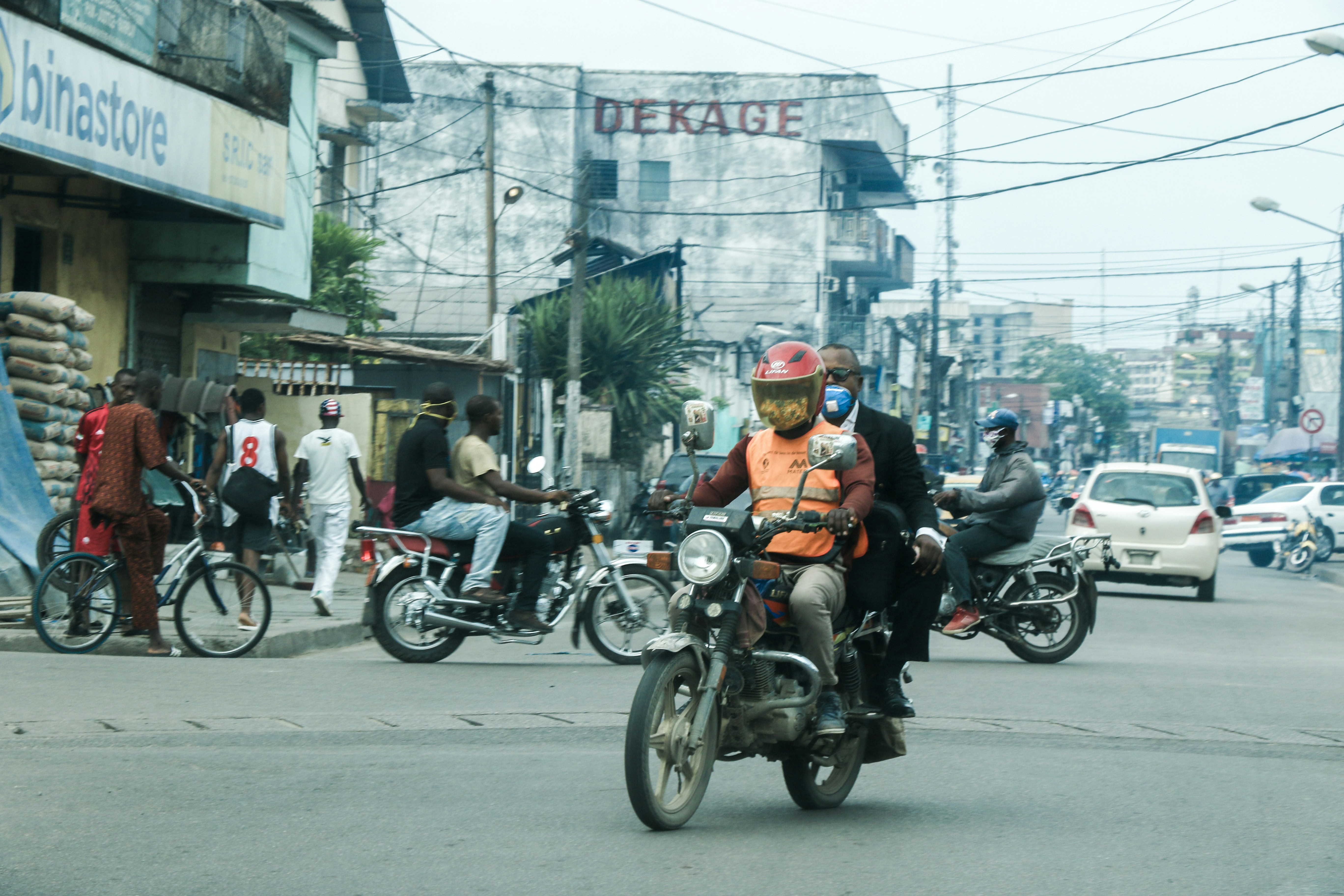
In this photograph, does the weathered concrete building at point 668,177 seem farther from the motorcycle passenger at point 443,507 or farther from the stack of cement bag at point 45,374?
the motorcycle passenger at point 443,507

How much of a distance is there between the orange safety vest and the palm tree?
74.2 feet

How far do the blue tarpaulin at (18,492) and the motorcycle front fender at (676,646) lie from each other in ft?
25.6

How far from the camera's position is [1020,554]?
1153 cm

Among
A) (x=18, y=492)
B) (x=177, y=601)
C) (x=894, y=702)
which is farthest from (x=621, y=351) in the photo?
(x=894, y=702)

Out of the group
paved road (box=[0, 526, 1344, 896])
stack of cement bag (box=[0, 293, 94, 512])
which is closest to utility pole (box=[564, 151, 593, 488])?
stack of cement bag (box=[0, 293, 94, 512])

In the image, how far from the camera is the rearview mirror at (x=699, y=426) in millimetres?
5496

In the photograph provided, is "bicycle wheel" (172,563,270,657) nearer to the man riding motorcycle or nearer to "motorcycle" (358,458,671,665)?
"motorcycle" (358,458,671,665)

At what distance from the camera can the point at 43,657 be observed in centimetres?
970

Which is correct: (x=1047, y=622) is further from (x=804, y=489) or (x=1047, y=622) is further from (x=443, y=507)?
(x=804, y=489)

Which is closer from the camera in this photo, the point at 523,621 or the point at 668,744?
the point at 668,744

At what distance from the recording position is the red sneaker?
A: 11.3 m

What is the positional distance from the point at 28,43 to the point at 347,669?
617 centimetres

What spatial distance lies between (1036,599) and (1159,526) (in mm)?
7641

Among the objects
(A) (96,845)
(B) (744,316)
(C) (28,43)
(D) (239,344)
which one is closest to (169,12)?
(C) (28,43)
